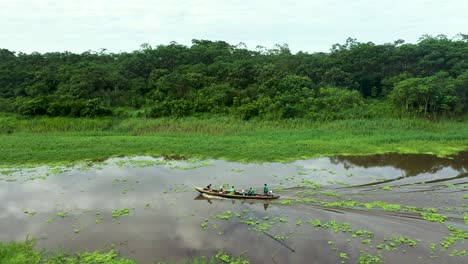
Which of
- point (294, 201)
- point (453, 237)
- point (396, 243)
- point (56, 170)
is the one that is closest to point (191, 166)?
point (56, 170)

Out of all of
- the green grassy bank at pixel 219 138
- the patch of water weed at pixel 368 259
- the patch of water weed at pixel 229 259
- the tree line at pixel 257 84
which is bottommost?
the patch of water weed at pixel 229 259

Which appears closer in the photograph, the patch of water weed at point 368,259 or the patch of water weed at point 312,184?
the patch of water weed at point 368,259

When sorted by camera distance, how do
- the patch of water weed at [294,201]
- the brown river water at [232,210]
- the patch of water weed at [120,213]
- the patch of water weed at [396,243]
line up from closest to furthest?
the patch of water weed at [396,243] → the brown river water at [232,210] → the patch of water weed at [120,213] → the patch of water weed at [294,201]

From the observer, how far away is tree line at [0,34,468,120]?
37.2 metres

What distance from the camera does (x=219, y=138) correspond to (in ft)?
102

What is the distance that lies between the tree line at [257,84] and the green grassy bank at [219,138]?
231cm

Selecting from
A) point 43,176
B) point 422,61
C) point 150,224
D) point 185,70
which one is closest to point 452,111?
point 422,61

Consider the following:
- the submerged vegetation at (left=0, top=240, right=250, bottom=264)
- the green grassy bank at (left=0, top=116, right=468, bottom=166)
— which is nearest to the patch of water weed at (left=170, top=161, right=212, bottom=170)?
→ the green grassy bank at (left=0, top=116, right=468, bottom=166)

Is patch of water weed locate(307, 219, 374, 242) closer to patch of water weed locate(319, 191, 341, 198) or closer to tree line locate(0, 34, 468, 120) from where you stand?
patch of water weed locate(319, 191, 341, 198)

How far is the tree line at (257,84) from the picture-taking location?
37219 millimetres

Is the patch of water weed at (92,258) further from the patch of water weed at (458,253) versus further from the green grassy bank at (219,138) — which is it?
the green grassy bank at (219,138)

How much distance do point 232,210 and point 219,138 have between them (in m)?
15.2

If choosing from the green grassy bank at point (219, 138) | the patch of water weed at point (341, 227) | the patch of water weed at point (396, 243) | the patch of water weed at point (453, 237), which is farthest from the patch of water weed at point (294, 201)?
the green grassy bank at point (219, 138)

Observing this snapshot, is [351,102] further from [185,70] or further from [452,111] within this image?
[185,70]
